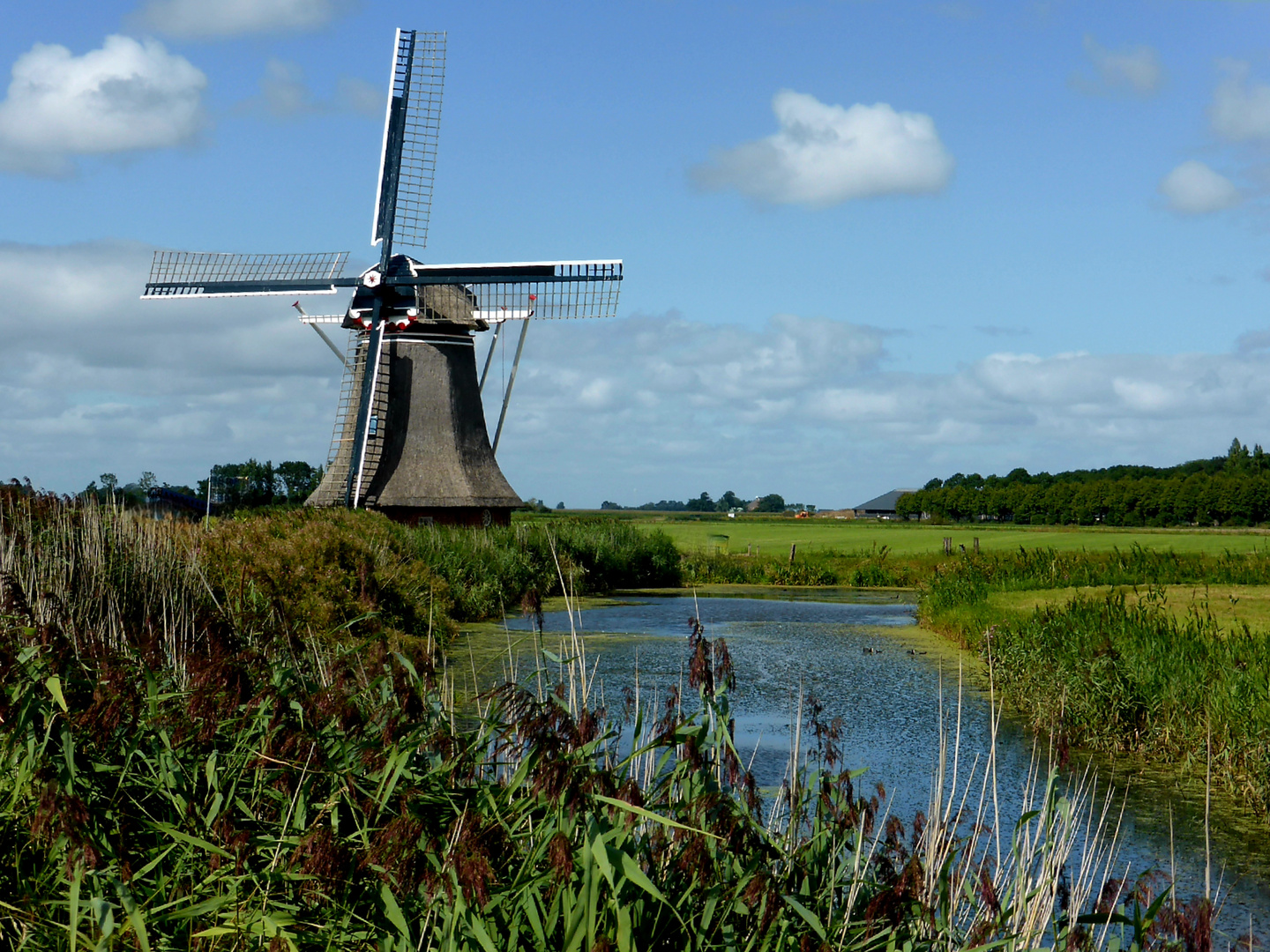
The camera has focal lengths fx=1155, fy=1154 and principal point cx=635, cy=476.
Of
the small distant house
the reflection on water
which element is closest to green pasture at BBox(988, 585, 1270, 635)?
the reflection on water

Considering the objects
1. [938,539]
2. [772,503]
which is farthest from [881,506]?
[938,539]

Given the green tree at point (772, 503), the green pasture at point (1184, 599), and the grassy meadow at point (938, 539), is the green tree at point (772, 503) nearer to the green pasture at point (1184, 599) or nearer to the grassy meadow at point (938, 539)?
the grassy meadow at point (938, 539)

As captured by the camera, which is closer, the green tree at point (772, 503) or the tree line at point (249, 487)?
the tree line at point (249, 487)

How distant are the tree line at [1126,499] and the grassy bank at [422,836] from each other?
6109 cm

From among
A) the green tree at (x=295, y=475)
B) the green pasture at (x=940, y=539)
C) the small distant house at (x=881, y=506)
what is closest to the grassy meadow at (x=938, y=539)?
the green pasture at (x=940, y=539)

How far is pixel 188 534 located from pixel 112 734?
6950 millimetres

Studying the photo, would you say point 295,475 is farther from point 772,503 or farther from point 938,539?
point 772,503

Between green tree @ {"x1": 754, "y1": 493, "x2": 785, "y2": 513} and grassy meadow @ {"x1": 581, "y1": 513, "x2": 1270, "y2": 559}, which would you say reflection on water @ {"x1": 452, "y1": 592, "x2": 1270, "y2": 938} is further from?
green tree @ {"x1": 754, "y1": 493, "x2": 785, "y2": 513}

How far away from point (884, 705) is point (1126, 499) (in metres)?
59.0

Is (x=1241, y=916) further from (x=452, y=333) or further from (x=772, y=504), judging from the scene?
(x=772, y=504)

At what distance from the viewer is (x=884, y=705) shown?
31.6 ft

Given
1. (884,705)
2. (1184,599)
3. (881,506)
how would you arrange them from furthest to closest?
1. (881,506)
2. (1184,599)
3. (884,705)

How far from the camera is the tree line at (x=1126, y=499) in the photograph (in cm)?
5909

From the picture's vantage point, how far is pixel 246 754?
3.63 metres
